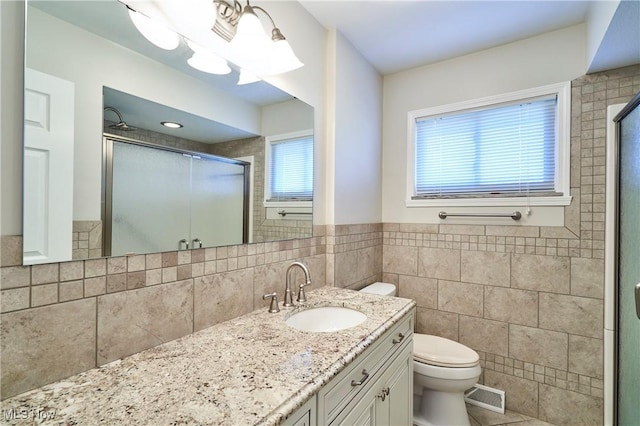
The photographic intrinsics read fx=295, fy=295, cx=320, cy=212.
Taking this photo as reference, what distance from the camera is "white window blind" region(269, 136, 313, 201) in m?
1.58

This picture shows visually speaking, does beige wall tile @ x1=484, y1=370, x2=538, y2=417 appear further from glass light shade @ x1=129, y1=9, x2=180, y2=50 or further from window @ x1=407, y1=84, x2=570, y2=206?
glass light shade @ x1=129, y1=9, x2=180, y2=50

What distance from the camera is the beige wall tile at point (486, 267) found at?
6.84 feet

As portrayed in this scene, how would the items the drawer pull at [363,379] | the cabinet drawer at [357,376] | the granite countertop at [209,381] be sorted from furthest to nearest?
the drawer pull at [363,379]
the cabinet drawer at [357,376]
the granite countertop at [209,381]

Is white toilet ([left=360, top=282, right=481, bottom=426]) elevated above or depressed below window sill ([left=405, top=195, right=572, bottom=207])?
below

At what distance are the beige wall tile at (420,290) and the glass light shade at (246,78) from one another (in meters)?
1.87

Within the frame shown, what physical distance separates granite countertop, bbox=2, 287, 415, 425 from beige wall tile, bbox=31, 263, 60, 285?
28cm

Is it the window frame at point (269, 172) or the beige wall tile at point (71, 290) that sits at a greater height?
the window frame at point (269, 172)

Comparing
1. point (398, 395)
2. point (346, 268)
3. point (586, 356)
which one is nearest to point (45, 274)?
point (398, 395)

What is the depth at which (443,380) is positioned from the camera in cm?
171

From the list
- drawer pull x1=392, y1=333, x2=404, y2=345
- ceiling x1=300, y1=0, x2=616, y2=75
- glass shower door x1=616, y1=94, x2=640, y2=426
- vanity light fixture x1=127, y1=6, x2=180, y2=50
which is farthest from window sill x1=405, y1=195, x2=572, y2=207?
vanity light fixture x1=127, y1=6, x2=180, y2=50

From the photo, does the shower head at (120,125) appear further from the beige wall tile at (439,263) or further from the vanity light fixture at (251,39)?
the beige wall tile at (439,263)

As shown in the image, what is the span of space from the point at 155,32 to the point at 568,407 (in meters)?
2.96

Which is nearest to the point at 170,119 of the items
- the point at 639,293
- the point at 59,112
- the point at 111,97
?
the point at 111,97

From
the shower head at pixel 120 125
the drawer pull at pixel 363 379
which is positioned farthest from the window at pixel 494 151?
the shower head at pixel 120 125
